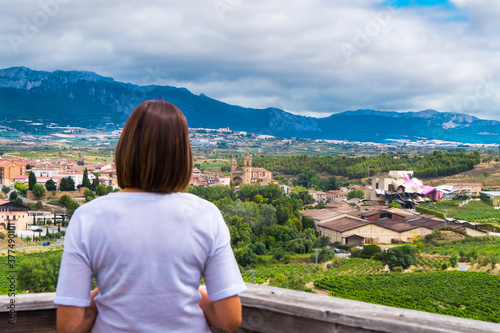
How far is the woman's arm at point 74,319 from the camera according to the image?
0.90m

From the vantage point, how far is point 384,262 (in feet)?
64.4

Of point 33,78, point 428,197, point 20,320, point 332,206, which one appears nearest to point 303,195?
point 332,206

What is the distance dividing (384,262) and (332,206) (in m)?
12.9

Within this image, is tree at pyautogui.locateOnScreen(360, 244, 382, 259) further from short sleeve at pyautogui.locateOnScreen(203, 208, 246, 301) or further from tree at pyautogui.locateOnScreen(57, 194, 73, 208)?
short sleeve at pyautogui.locateOnScreen(203, 208, 246, 301)

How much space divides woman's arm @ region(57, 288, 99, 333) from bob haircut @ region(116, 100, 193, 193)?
0.83ft

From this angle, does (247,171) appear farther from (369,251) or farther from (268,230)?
(369,251)

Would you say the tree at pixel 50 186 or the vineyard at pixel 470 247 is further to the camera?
the tree at pixel 50 186

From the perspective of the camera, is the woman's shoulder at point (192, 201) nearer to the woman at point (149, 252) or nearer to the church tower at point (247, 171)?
the woman at point (149, 252)

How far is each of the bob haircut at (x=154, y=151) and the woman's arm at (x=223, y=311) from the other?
24 centimetres

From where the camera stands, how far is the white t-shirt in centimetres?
87

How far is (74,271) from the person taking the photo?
0.87 m

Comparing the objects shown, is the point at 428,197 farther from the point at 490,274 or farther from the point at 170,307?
the point at 170,307

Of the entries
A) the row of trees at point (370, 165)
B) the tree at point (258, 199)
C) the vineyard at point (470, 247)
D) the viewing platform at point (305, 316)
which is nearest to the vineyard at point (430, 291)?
the vineyard at point (470, 247)

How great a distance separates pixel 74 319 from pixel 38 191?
3587 centimetres
